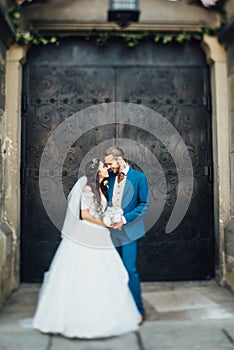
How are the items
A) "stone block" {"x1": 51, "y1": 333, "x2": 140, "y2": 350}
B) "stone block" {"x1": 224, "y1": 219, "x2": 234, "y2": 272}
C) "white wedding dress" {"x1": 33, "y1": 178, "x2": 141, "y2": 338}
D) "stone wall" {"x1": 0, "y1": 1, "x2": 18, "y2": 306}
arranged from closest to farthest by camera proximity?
"stone block" {"x1": 51, "y1": 333, "x2": 140, "y2": 350}
"white wedding dress" {"x1": 33, "y1": 178, "x2": 141, "y2": 338}
"stone wall" {"x1": 0, "y1": 1, "x2": 18, "y2": 306}
"stone block" {"x1": 224, "y1": 219, "x2": 234, "y2": 272}

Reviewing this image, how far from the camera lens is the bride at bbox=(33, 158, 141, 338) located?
3176 millimetres

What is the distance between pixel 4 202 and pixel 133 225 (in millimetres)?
1624

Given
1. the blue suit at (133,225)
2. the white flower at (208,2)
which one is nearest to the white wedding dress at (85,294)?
the blue suit at (133,225)

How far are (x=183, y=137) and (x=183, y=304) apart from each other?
6.72 feet

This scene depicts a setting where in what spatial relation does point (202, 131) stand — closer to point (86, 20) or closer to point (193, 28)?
point (193, 28)

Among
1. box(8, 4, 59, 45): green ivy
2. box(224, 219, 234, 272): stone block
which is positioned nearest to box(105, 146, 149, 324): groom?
box(224, 219, 234, 272): stone block

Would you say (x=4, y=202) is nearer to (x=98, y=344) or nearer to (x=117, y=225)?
(x=117, y=225)

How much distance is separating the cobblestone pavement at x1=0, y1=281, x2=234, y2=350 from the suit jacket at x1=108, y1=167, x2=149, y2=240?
83 cm

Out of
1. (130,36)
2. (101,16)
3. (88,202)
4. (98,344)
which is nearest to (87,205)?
(88,202)

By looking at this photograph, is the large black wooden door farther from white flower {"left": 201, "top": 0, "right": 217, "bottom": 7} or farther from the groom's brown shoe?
the groom's brown shoe

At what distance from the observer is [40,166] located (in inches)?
192

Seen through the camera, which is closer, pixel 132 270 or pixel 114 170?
pixel 132 270

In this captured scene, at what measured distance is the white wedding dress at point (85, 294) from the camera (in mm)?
3170

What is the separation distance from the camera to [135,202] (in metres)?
3.87
